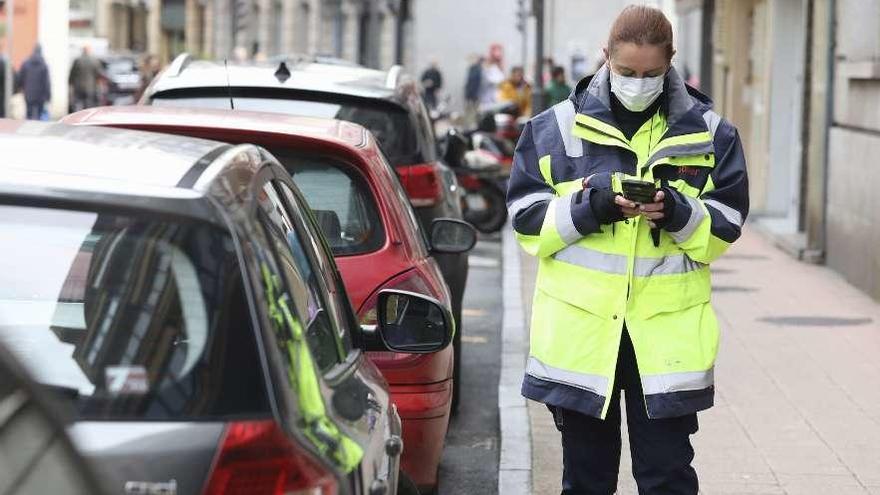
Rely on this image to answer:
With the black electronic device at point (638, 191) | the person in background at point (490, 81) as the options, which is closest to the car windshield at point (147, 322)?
the black electronic device at point (638, 191)

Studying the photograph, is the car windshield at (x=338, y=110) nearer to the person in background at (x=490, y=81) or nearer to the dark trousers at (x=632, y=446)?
the dark trousers at (x=632, y=446)

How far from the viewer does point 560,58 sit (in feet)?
178

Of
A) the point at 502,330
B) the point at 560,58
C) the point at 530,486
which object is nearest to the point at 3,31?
the point at 560,58

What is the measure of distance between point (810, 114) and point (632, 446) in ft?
43.1

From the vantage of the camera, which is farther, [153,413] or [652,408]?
[652,408]

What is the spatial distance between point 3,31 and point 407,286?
1812 inches

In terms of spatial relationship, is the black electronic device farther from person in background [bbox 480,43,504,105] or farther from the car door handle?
person in background [bbox 480,43,504,105]

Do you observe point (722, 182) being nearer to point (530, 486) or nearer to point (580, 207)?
point (580, 207)

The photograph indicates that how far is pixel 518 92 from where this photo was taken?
36438 millimetres

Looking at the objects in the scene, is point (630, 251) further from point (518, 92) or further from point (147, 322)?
point (518, 92)

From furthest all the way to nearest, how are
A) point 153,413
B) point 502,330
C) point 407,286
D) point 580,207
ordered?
point 502,330
point 407,286
point 580,207
point 153,413

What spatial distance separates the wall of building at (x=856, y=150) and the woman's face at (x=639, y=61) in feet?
29.8

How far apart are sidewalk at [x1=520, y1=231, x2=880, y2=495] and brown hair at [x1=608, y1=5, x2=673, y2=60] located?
253cm

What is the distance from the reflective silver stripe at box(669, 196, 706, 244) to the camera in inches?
200
